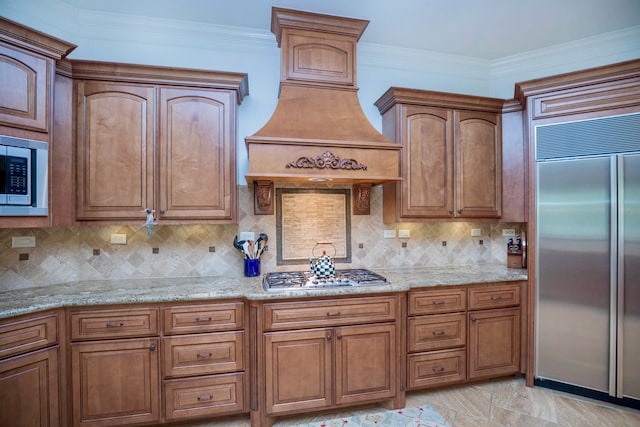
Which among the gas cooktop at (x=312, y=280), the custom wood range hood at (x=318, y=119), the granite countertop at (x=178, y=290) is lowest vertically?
the granite countertop at (x=178, y=290)

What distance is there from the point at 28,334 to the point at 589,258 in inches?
144

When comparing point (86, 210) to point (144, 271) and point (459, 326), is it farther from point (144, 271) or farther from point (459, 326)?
point (459, 326)

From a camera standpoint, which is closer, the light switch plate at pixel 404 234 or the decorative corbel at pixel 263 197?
the decorative corbel at pixel 263 197

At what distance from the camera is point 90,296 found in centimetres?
187

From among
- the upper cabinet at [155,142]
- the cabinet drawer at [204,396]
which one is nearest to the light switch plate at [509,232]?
the upper cabinet at [155,142]

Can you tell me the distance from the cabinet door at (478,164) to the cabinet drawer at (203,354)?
2.08 m

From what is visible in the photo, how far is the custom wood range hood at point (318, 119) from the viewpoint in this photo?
2066mm

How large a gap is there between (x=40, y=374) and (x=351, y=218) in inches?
90.3

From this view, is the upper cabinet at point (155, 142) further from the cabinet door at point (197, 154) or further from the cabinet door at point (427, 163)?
the cabinet door at point (427, 163)

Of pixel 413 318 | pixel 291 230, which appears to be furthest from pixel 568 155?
pixel 291 230

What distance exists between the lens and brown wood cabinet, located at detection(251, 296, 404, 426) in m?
1.98

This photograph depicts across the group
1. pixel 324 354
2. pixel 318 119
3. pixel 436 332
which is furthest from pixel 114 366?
pixel 436 332

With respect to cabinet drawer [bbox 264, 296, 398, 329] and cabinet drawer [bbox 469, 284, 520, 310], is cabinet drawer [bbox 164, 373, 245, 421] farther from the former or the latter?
cabinet drawer [bbox 469, 284, 520, 310]

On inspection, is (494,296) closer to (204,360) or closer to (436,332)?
(436,332)
